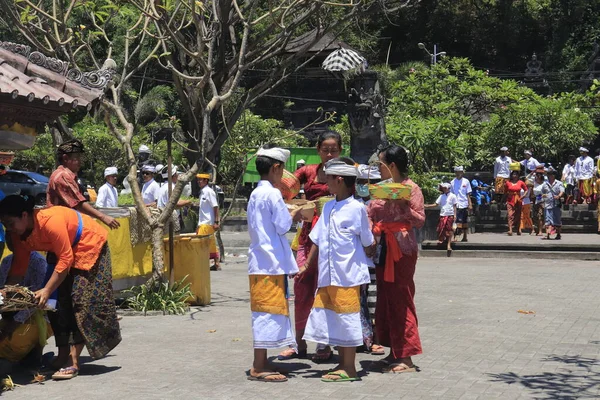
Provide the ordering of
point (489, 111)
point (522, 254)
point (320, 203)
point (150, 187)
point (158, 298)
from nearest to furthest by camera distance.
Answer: point (320, 203), point (158, 298), point (150, 187), point (522, 254), point (489, 111)

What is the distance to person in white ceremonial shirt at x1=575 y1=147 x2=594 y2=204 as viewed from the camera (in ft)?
91.1

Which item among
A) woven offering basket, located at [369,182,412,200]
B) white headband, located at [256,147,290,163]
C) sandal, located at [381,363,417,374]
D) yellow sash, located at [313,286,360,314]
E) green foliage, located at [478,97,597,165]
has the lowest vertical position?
sandal, located at [381,363,417,374]

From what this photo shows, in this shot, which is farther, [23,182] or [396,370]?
[23,182]

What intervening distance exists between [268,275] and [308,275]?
3.00ft

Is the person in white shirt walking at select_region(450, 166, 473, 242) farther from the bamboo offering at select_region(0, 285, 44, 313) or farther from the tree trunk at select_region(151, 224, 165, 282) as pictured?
the bamboo offering at select_region(0, 285, 44, 313)

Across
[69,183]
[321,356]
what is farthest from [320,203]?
[69,183]

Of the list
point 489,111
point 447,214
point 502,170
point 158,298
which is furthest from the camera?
point 489,111

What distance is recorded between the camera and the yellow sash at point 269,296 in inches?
293

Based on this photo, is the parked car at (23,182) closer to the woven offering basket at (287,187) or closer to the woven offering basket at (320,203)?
the woven offering basket at (287,187)

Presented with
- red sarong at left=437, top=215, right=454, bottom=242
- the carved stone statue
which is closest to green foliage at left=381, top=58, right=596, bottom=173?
red sarong at left=437, top=215, right=454, bottom=242

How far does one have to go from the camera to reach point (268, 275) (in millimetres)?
7441

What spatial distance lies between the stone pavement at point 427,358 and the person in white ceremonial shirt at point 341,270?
326mm

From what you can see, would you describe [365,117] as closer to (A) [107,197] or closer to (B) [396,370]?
(A) [107,197]

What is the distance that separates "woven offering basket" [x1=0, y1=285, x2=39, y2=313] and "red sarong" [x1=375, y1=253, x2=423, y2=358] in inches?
109
